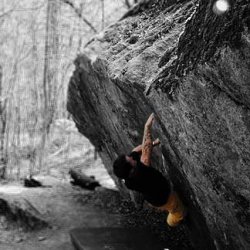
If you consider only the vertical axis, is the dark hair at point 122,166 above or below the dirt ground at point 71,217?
above

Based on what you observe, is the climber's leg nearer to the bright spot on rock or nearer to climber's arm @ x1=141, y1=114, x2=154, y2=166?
climber's arm @ x1=141, y1=114, x2=154, y2=166

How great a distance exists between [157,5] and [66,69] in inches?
598

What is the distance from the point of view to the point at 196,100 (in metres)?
3.23

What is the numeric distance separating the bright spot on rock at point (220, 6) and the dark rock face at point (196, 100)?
49 millimetres

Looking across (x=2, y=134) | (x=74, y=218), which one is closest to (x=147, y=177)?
(x=74, y=218)

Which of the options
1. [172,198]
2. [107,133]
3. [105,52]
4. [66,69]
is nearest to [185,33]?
[172,198]

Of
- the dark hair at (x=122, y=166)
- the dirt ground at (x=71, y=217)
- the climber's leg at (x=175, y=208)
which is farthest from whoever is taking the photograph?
the dirt ground at (x=71, y=217)

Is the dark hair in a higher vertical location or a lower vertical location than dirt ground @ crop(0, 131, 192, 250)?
higher

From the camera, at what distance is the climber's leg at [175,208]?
4871 mm

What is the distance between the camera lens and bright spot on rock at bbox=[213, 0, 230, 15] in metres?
2.80

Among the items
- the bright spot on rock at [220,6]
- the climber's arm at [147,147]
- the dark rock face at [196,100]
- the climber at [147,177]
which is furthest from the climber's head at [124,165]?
the bright spot on rock at [220,6]

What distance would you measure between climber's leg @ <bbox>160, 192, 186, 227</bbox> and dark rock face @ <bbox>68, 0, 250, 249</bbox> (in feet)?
0.35

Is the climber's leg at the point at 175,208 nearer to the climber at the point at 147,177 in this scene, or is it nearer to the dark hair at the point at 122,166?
the climber at the point at 147,177

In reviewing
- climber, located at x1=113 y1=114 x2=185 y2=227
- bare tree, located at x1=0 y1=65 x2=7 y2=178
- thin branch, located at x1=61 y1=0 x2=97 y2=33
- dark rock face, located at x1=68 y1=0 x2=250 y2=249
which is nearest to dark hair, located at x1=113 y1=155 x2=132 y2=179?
climber, located at x1=113 y1=114 x2=185 y2=227
